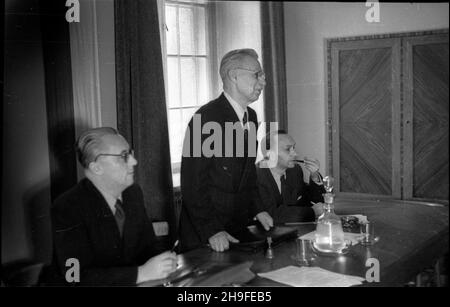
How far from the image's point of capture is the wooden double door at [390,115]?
2.17 m

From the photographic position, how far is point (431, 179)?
221cm

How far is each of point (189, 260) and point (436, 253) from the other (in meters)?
1.06

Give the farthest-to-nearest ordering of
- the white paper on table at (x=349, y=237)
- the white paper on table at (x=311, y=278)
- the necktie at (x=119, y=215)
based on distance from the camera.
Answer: the white paper on table at (x=349, y=237), the necktie at (x=119, y=215), the white paper on table at (x=311, y=278)

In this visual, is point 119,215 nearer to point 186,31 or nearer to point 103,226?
point 103,226

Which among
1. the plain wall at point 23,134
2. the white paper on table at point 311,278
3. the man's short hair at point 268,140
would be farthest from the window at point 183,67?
the white paper on table at point 311,278

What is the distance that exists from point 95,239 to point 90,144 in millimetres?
317

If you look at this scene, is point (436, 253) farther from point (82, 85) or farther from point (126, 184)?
point (82, 85)

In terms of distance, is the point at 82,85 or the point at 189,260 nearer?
the point at 189,260

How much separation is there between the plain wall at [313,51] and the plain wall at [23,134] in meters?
1.05

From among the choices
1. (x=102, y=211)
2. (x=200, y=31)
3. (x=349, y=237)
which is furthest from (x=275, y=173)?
(x=102, y=211)

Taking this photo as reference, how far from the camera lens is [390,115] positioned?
2.24 m

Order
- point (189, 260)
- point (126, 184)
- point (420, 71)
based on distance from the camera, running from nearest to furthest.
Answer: point (189, 260) → point (126, 184) → point (420, 71)

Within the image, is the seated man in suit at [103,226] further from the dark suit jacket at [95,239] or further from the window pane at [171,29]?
the window pane at [171,29]
